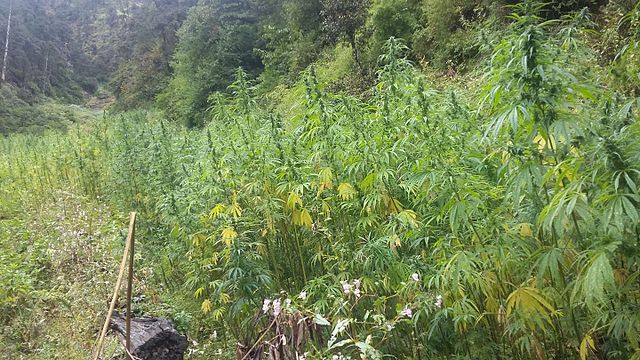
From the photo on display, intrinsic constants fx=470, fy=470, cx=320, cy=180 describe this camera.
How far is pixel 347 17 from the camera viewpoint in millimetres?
10672

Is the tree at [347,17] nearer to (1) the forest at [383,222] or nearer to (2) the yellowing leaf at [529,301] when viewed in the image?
(1) the forest at [383,222]

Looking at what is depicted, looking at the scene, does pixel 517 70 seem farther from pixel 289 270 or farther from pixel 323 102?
pixel 289 270

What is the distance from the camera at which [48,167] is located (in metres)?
7.85

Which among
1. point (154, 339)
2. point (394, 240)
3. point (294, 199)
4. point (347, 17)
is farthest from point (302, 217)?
point (347, 17)

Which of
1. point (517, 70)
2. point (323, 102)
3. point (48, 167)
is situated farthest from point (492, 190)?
point (48, 167)

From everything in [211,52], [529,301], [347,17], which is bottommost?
[529,301]

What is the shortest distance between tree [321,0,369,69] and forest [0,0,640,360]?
497 centimetres

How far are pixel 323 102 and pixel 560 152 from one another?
63.1 inches

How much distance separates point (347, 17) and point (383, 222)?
8867 millimetres

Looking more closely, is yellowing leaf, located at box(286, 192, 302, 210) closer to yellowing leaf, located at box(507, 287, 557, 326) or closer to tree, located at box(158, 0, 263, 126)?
yellowing leaf, located at box(507, 287, 557, 326)

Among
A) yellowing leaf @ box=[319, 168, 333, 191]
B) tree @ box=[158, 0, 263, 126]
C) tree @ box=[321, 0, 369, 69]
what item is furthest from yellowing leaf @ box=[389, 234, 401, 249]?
tree @ box=[158, 0, 263, 126]

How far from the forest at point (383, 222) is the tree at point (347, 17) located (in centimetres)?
497

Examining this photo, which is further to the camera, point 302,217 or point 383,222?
point 302,217

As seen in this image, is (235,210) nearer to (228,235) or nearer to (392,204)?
(228,235)
